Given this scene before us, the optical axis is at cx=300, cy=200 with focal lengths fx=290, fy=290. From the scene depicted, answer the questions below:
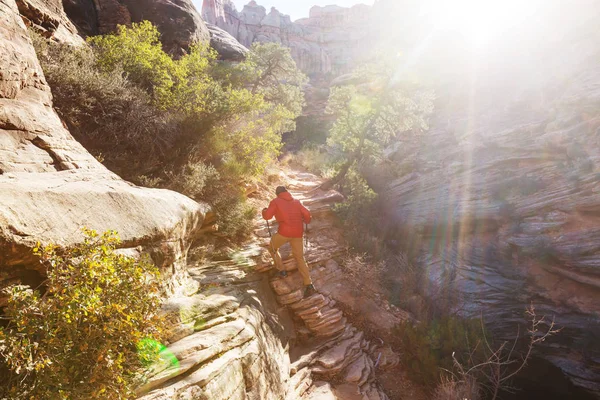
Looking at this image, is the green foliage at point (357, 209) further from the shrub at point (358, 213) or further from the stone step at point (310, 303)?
the stone step at point (310, 303)

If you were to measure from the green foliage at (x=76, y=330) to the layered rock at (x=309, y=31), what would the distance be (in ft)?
193

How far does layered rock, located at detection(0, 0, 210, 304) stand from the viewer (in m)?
3.50

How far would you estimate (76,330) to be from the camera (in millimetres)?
3123

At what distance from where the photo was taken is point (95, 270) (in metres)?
3.46

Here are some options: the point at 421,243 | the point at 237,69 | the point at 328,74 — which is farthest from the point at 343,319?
the point at 328,74

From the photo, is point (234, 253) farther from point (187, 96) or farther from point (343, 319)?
point (187, 96)

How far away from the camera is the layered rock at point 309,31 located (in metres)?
59.8

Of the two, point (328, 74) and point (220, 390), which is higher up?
point (328, 74)

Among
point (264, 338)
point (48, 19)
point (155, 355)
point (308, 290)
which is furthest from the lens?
point (48, 19)

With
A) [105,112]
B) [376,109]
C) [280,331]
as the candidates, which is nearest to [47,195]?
[105,112]

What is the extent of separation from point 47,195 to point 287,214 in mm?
4935

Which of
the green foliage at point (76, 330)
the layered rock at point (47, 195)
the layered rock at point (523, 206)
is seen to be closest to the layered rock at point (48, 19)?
the layered rock at point (47, 195)

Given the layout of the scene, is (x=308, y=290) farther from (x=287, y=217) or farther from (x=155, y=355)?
(x=155, y=355)

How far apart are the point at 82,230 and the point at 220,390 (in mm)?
3145
